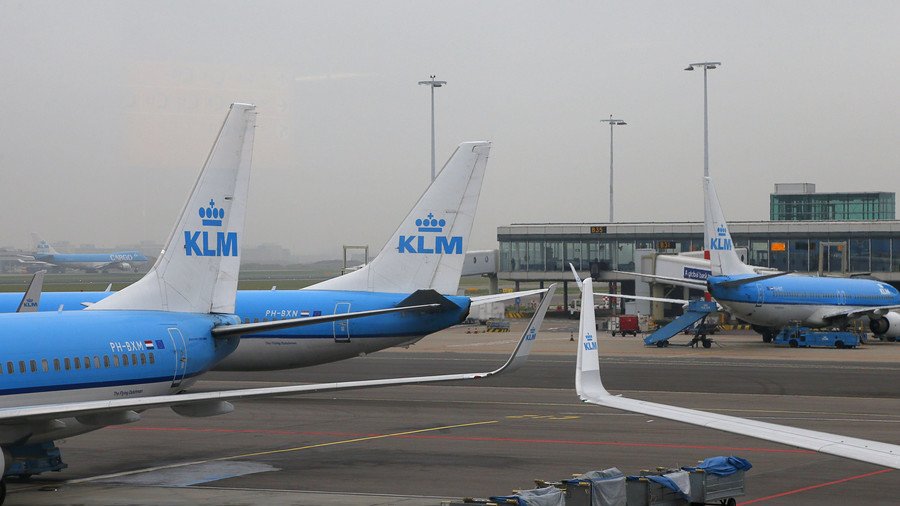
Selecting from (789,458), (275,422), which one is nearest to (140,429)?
(275,422)

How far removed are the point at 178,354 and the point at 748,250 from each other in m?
85.3

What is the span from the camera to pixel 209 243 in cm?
2934

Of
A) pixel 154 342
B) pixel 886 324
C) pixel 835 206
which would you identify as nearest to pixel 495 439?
pixel 154 342

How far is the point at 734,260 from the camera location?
245ft

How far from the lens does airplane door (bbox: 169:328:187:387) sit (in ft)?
89.1

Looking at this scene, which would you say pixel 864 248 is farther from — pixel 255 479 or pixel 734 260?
pixel 255 479

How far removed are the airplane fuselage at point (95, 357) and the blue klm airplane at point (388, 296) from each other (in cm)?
1106

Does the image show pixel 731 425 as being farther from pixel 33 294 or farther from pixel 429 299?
pixel 429 299

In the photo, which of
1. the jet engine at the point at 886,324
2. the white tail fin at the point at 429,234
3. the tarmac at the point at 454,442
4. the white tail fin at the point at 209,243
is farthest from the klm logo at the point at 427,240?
the jet engine at the point at 886,324

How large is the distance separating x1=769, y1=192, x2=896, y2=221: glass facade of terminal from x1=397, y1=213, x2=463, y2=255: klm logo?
131 m

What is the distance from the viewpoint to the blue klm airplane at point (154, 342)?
21.9 meters

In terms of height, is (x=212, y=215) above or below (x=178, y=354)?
above

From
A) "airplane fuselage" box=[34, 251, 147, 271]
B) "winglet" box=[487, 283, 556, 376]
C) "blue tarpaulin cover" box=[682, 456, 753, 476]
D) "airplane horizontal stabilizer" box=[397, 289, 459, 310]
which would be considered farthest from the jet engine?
"blue tarpaulin cover" box=[682, 456, 753, 476]

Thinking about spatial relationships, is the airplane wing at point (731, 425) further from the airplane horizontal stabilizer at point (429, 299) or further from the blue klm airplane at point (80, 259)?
the blue klm airplane at point (80, 259)
